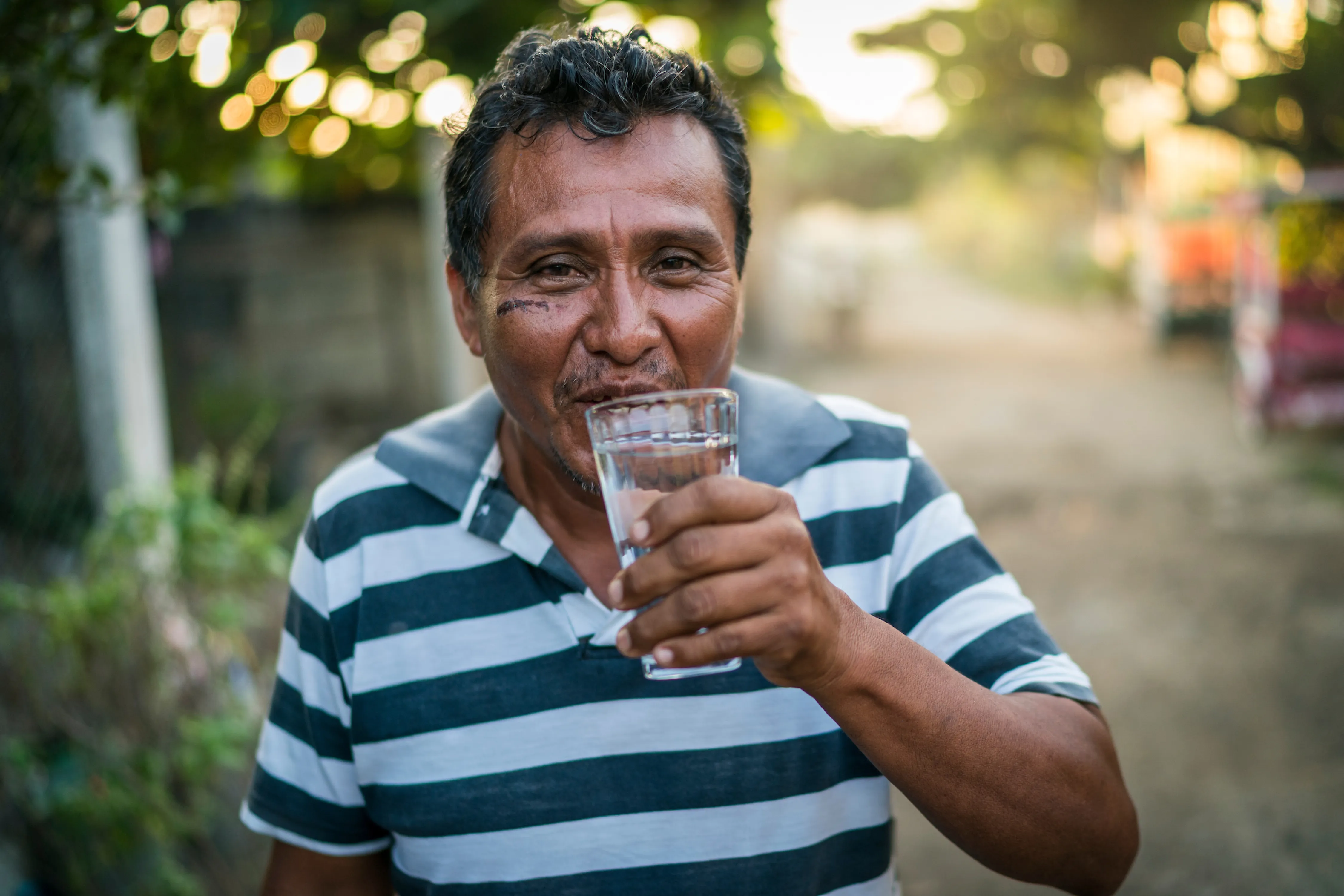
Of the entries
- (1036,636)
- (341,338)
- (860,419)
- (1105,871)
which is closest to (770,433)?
(860,419)

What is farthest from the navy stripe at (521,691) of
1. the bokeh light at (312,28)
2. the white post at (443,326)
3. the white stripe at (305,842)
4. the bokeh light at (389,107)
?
the white post at (443,326)

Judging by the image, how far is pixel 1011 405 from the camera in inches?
464

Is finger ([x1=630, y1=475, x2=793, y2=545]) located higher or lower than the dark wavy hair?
lower

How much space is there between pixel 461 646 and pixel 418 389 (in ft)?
22.7

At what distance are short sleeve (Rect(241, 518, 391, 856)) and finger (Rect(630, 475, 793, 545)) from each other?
838mm

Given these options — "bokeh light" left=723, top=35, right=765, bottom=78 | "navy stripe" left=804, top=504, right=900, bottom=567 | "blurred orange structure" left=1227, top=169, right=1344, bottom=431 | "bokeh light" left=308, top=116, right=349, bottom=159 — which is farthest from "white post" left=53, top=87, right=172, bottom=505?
"blurred orange structure" left=1227, top=169, right=1344, bottom=431

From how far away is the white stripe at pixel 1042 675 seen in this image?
1.38 meters

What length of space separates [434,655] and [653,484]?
2.12 ft

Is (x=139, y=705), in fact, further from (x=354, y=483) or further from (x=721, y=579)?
(x=721, y=579)

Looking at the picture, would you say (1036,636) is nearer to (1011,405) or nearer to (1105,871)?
(1105,871)

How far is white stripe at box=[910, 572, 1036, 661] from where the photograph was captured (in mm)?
1463

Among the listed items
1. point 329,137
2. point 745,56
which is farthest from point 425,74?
point 745,56

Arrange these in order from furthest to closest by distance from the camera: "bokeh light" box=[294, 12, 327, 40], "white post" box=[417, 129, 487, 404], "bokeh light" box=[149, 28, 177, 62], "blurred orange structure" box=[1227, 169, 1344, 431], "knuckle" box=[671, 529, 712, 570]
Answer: "blurred orange structure" box=[1227, 169, 1344, 431], "white post" box=[417, 129, 487, 404], "bokeh light" box=[294, 12, 327, 40], "bokeh light" box=[149, 28, 177, 62], "knuckle" box=[671, 529, 712, 570]

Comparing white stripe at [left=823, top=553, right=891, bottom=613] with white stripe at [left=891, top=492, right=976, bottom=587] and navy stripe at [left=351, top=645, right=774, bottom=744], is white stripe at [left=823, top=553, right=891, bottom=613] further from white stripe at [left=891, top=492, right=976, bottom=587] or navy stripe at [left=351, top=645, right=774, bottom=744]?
navy stripe at [left=351, top=645, right=774, bottom=744]
